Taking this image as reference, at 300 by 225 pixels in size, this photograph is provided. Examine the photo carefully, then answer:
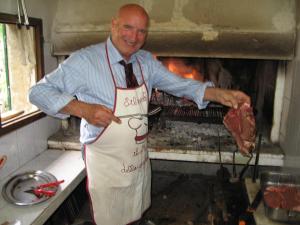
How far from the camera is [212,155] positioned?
2781 millimetres

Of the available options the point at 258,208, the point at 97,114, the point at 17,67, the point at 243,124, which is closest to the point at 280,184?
the point at 258,208

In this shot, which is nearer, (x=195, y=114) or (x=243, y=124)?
(x=243, y=124)

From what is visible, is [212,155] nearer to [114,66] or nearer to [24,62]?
[114,66]

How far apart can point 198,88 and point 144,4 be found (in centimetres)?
116

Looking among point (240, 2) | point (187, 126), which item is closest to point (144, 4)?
point (240, 2)

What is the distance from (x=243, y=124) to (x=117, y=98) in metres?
0.86

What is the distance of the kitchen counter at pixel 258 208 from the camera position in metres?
1.94

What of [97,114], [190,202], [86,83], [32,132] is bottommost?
[190,202]

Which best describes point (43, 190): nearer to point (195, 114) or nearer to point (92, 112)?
point (92, 112)

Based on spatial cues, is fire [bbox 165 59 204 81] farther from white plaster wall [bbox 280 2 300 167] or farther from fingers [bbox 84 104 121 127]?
fingers [bbox 84 104 121 127]

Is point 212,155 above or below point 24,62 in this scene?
below

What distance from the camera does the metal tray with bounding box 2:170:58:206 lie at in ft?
6.79

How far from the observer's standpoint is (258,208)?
2080mm

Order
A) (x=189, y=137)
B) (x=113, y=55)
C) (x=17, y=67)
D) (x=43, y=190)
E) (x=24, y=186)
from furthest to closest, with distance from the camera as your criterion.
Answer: (x=189, y=137) → (x=17, y=67) → (x=24, y=186) → (x=43, y=190) → (x=113, y=55)
